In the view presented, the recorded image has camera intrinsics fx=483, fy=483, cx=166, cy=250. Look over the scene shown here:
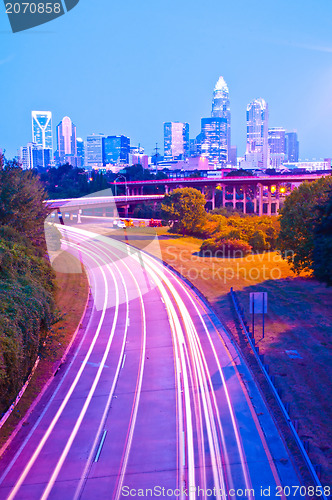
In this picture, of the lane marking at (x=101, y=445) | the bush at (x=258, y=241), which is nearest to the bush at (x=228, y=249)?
the bush at (x=258, y=241)

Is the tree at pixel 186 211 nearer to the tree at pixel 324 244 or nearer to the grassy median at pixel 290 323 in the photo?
the grassy median at pixel 290 323

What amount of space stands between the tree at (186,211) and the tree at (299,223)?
27.6m

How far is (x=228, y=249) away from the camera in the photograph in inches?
2066

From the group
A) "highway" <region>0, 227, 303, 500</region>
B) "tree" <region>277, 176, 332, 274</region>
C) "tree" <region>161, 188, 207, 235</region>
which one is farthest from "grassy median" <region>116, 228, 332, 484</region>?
"tree" <region>161, 188, 207, 235</region>

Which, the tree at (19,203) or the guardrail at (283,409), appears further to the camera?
the tree at (19,203)

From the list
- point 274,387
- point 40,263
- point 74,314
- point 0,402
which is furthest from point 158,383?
point 74,314

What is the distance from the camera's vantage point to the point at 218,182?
10844cm

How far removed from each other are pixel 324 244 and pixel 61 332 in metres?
14.0

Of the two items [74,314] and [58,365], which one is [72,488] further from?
[74,314]

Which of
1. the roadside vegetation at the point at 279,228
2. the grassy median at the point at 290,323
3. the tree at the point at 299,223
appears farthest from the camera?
the tree at the point at 299,223

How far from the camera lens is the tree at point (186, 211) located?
6600cm

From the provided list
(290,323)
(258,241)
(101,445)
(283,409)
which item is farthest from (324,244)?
(258,241)

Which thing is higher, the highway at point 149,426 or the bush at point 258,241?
the bush at point 258,241

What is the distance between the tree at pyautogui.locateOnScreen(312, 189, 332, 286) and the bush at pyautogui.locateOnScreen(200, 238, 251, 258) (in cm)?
2539
